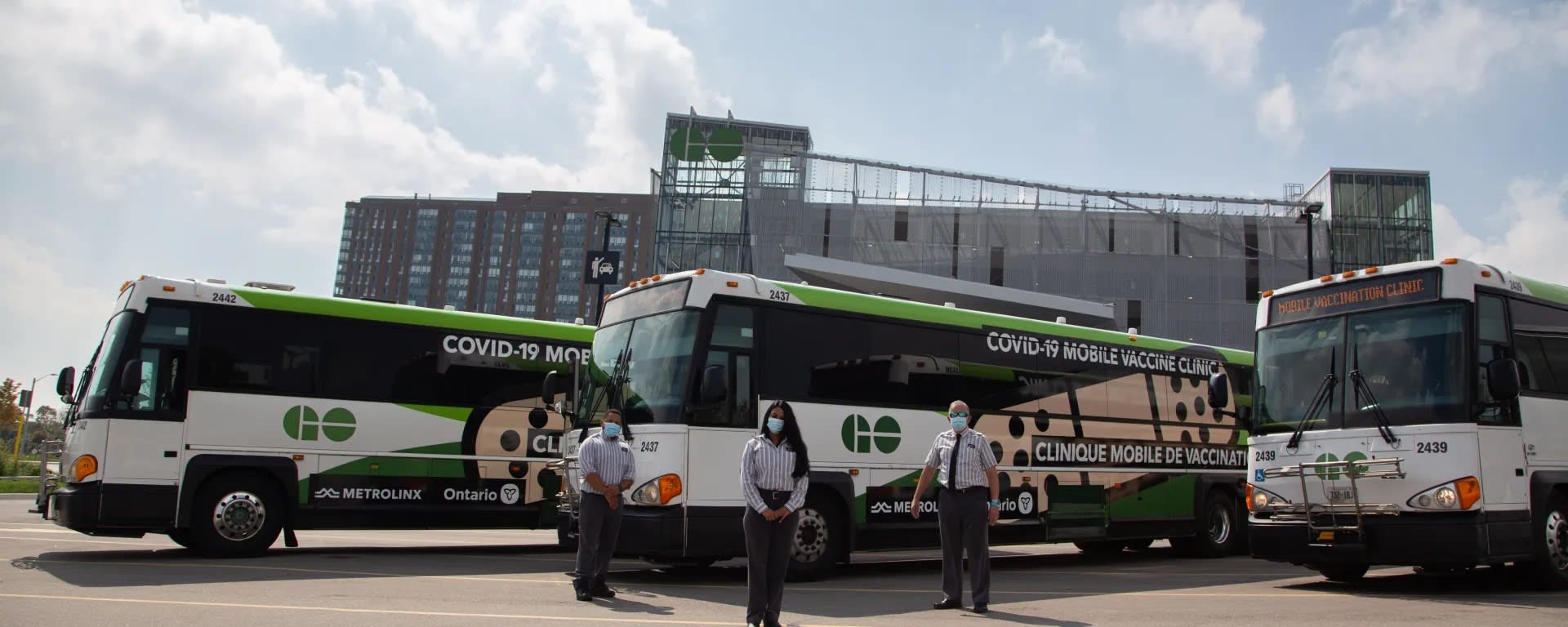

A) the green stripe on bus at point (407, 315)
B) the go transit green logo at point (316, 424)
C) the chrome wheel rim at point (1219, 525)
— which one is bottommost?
the chrome wheel rim at point (1219, 525)

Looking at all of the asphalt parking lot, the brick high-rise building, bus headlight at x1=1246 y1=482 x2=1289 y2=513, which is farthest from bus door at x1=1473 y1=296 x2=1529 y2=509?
the brick high-rise building

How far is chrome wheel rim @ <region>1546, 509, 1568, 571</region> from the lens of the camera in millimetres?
10578

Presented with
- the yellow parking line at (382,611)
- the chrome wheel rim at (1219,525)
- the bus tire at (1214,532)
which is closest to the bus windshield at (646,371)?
the yellow parking line at (382,611)

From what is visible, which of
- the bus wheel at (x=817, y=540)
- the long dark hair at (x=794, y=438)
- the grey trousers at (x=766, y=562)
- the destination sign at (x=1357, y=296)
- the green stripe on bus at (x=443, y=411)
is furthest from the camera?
the green stripe on bus at (x=443, y=411)

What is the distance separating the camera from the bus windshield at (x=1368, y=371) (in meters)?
10.3

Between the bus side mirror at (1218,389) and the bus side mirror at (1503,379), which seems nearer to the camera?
the bus side mirror at (1503,379)

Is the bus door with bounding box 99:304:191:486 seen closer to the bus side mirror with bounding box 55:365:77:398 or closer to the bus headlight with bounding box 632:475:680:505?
the bus side mirror with bounding box 55:365:77:398

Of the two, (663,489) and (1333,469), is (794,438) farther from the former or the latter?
(1333,469)

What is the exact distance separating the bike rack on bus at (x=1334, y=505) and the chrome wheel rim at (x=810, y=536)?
451cm

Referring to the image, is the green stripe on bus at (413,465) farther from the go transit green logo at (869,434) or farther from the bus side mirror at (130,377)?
the go transit green logo at (869,434)

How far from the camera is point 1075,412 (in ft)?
47.3

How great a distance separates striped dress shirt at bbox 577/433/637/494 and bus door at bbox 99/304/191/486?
18.5 ft

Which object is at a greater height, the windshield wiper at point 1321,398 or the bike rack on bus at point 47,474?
the windshield wiper at point 1321,398

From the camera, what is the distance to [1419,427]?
10.2 m
